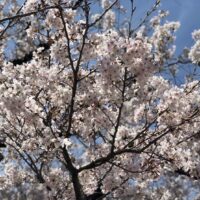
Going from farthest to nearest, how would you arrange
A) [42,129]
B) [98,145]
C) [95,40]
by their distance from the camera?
1. [98,145]
2. [42,129]
3. [95,40]

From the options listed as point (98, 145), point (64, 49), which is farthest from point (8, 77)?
point (98, 145)

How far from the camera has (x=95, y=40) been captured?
602 centimetres

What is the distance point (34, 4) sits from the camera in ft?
20.9

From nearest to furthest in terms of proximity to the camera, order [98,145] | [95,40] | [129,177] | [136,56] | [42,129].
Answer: [136,56], [95,40], [42,129], [129,177], [98,145]

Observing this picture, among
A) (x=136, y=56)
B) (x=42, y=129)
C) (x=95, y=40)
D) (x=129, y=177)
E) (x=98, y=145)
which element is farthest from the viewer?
(x=98, y=145)

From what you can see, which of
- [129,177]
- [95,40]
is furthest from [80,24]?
[129,177]

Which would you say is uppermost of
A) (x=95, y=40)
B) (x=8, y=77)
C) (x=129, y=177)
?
(x=8, y=77)

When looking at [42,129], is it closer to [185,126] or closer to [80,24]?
[80,24]

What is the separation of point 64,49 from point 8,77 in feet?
5.17

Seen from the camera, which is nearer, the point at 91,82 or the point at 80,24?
the point at 80,24

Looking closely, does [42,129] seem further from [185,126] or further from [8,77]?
[185,126]

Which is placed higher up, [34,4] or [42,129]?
[34,4]

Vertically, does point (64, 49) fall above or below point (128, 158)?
above

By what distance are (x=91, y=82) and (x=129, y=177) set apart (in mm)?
1749
